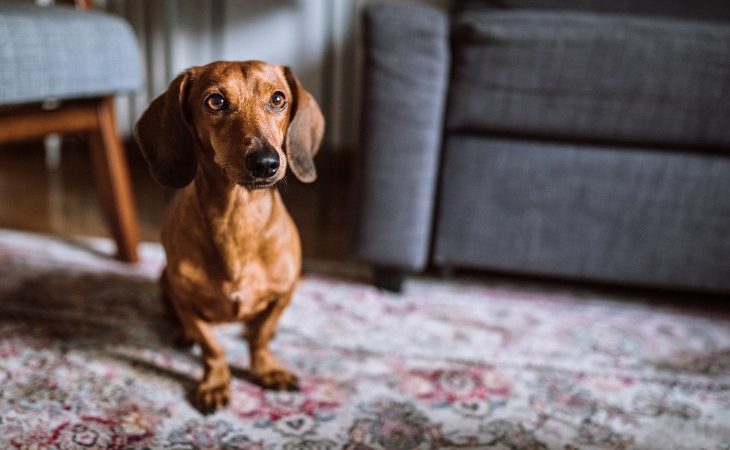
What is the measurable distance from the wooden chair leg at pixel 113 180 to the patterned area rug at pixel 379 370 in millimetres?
91

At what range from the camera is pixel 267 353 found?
0.98m

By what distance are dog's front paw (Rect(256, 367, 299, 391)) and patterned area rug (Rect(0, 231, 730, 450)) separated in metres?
0.02

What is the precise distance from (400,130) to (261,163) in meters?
0.53

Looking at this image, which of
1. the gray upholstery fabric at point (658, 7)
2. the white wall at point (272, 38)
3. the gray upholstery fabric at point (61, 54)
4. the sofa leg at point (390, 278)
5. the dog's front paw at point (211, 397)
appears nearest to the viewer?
the dog's front paw at point (211, 397)

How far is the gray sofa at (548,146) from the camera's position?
1.17 meters

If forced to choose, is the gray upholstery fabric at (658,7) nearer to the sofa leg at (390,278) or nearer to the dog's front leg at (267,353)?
the sofa leg at (390,278)

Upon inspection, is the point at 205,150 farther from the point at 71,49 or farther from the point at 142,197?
the point at 142,197

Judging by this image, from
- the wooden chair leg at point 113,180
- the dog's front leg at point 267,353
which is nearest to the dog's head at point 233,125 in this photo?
the dog's front leg at point 267,353

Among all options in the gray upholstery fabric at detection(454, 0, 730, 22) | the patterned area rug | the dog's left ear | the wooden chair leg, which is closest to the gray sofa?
the patterned area rug

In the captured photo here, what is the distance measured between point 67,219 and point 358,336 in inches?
43.0

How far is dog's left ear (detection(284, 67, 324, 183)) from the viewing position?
89 cm

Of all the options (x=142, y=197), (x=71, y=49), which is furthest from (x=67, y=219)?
(x=71, y=49)

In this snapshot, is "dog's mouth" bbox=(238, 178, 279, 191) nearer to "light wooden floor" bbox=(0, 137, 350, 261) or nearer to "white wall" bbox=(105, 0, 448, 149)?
"light wooden floor" bbox=(0, 137, 350, 261)

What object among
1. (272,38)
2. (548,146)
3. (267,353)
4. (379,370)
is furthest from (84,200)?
(548,146)
